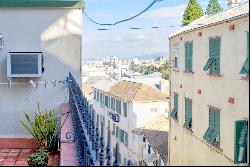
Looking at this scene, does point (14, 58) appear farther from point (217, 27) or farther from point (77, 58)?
point (217, 27)

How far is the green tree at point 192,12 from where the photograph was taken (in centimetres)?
2359

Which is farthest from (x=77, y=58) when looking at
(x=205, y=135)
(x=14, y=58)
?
(x=205, y=135)

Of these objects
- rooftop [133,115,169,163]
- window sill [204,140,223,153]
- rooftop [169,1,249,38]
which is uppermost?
rooftop [169,1,249,38]

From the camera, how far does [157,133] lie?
26.9m

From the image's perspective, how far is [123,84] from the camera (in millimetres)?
37375

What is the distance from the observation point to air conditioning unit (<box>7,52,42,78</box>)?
708 centimetres

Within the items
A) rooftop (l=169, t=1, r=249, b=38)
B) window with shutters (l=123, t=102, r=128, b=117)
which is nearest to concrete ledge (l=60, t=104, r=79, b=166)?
rooftop (l=169, t=1, r=249, b=38)

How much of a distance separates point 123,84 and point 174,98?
18146 mm

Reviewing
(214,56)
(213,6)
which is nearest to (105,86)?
(213,6)

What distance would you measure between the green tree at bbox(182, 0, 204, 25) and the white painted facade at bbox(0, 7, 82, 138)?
16.9 metres

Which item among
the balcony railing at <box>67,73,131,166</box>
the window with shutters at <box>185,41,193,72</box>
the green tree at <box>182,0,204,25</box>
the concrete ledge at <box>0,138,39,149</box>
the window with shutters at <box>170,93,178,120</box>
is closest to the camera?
the balcony railing at <box>67,73,131,166</box>

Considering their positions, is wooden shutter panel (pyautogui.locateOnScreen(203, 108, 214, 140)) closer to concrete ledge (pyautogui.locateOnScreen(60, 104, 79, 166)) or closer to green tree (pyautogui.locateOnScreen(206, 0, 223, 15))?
concrete ledge (pyautogui.locateOnScreen(60, 104, 79, 166))

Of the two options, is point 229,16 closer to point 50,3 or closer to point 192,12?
point 50,3

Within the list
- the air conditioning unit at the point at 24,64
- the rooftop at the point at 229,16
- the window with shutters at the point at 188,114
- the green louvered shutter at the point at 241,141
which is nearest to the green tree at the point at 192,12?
the rooftop at the point at 229,16
